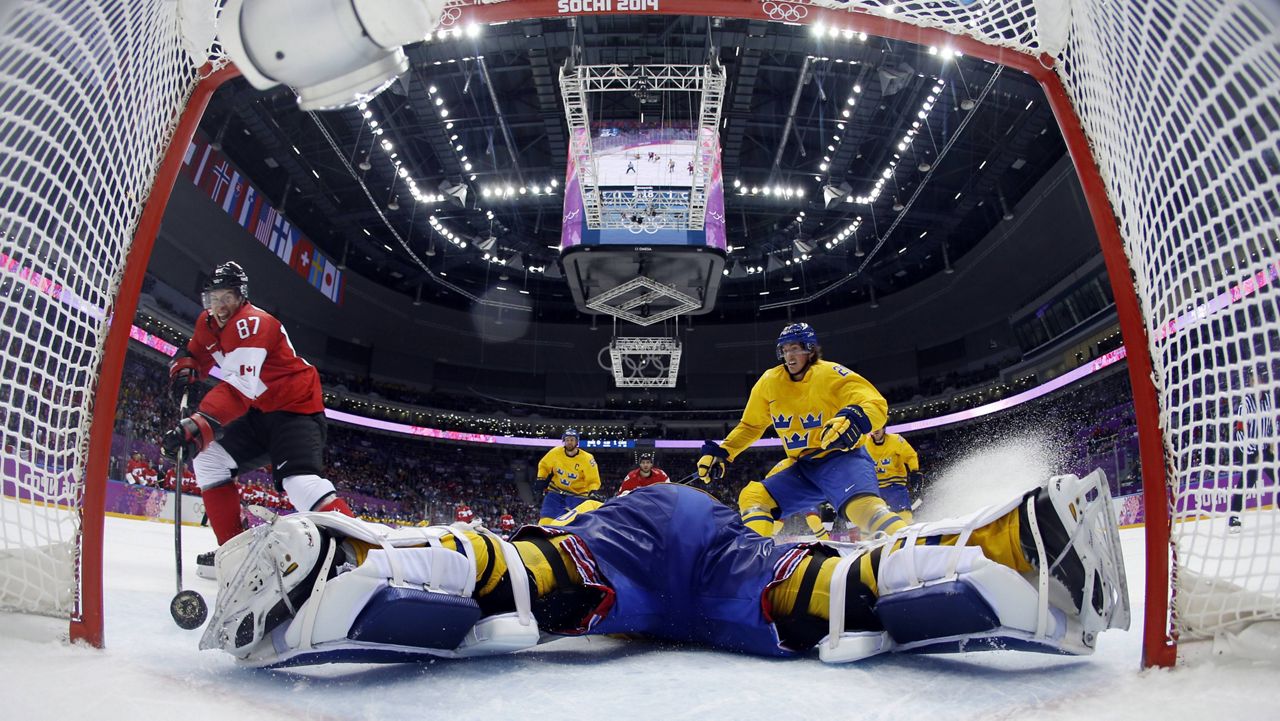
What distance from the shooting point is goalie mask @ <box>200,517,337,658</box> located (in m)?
1.24

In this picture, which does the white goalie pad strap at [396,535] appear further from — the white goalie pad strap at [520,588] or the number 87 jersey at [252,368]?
the number 87 jersey at [252,368]

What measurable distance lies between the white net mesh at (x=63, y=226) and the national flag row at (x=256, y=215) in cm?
1413

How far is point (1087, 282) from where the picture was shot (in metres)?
17.0

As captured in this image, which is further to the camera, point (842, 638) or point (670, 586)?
point (670, 586)

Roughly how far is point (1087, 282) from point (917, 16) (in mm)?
18239

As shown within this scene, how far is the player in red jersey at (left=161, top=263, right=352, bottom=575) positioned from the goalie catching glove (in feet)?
6.93

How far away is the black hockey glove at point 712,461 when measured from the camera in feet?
10.8

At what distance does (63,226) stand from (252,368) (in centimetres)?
112

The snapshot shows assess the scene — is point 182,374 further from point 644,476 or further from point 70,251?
point 644,476

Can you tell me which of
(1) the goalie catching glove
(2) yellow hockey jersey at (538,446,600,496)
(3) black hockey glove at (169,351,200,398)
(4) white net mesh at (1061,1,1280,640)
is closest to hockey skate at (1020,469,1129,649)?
(4) white net mesh at (1061,1,1280,640)

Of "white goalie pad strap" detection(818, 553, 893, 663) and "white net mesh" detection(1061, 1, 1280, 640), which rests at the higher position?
"white net mesh" detection(1061, 1, 1280, 640)

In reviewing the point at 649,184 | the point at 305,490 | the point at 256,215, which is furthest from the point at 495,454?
the point at 305,490

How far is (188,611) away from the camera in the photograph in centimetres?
182

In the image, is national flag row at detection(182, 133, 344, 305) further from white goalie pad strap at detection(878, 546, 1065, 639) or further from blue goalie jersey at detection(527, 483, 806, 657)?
white goalie pad strap at detection(878, 546, 1065, 639)
